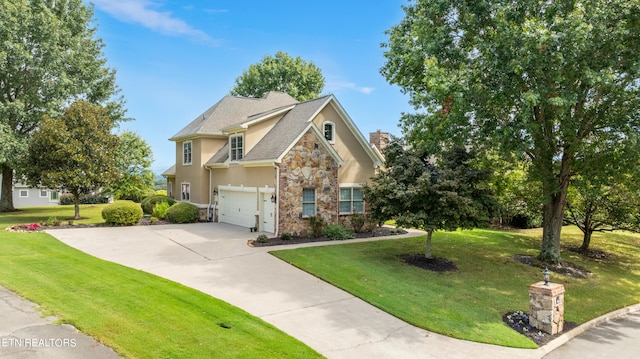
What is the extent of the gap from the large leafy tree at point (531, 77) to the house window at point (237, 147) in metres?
9.18

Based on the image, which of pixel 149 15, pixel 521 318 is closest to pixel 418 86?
pixel 521 318

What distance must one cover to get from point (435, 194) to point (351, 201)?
25.8 feet

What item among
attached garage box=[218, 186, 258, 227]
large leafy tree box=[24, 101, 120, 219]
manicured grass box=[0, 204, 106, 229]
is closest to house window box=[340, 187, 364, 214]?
attached garage box=[218, 186, 258, 227]

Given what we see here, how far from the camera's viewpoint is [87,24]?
93.6ft

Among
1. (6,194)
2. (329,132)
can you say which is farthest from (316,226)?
(6,194)

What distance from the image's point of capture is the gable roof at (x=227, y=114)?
23.5m

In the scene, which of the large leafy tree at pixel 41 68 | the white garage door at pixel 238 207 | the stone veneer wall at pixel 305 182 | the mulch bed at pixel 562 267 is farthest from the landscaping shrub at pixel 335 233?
the large leafy tree at pixel 41 68

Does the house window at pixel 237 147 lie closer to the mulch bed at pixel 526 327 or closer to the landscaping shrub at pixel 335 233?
the landscaping shrub at pixel 335 233

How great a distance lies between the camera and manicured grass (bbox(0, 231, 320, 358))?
6.27 m

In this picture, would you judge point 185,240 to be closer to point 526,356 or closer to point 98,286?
point 98,286

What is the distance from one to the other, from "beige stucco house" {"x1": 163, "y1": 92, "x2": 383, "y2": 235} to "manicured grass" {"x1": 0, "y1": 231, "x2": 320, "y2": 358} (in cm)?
806

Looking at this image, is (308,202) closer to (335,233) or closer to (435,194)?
(335,233)

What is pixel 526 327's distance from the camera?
879 cm

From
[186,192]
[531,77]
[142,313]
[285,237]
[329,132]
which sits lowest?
[142,313]
